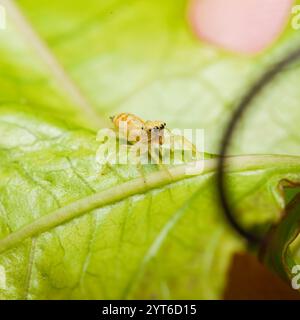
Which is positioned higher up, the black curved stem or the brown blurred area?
the black curved stem

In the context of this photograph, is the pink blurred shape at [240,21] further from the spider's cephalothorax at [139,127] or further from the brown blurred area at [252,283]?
the brown blurred area at [252,283]

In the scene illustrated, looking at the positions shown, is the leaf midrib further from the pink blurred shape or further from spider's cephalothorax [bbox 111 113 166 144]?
the pink blurred shape

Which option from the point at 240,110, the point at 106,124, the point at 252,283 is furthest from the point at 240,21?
the point at 252,283

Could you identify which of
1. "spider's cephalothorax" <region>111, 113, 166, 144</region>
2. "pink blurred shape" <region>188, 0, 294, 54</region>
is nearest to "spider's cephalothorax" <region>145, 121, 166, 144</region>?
"spider's cephalothorax" <region>111, 113, 166, 144</region>

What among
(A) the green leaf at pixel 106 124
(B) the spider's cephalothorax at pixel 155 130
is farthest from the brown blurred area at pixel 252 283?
(B) the spider's cephalothorax at pixel 155 130

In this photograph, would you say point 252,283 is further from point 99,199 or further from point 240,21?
point 240,21
